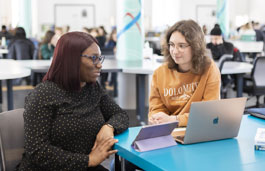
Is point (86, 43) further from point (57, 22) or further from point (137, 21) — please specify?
point (57, 22)

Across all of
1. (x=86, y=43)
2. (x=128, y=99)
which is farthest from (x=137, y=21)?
(x=86, y=43)

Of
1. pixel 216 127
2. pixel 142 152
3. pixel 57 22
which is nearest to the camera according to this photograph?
pixel 142 152

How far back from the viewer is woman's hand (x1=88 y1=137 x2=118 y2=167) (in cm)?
177

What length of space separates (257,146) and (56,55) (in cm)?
97

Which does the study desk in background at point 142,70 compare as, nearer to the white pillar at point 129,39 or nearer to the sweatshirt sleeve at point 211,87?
the white pillar at point 129,39

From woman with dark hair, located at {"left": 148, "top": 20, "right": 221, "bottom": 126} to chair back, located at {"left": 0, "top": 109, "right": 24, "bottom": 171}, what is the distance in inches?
29.6

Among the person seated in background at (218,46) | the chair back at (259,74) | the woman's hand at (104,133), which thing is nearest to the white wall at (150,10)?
the person seated in background at (218,46)

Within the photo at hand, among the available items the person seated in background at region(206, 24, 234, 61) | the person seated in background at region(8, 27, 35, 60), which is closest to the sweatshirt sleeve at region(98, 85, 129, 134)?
the person seated in background at region(206, 24, 234, 61)

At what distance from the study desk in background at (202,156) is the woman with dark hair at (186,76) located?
1.60ft

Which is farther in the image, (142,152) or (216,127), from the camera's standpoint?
(216,127)

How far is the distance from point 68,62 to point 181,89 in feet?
2.64

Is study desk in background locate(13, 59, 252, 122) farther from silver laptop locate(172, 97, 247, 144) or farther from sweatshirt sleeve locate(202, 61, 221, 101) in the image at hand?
silver laptop locate(172, 97, 247, 144)

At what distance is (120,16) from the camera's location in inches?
231

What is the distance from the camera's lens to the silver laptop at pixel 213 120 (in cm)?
165
